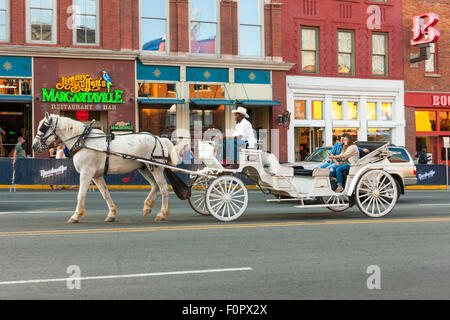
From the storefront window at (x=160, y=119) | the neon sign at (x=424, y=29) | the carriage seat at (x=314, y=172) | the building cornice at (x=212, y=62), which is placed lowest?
the carriage seat at (x=314, y=172)

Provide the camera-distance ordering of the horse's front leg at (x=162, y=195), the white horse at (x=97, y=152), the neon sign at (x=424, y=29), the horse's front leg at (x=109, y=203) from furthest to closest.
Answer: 1. the neon sign at (x=424, y=29)
2. the horse's front leg at (x=162, y=195)
3. the horse's front leg at (x=109, y=203)
4. the white horse at (x=97, y=152)

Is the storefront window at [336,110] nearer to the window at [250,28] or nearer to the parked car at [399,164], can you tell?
the window at [250,28]

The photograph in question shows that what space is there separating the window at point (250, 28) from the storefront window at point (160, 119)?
208 inches

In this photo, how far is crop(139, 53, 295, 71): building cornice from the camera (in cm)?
2495

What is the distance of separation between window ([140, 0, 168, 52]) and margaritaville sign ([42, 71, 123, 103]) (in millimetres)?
2929

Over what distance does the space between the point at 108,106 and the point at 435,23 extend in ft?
62.9

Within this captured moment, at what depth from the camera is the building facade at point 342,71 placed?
2811cm

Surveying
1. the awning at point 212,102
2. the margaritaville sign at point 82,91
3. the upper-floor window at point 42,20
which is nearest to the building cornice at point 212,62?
the awning at point 212,102

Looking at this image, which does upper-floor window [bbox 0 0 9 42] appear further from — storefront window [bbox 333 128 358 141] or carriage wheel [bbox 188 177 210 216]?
storefront window [bbox 333 128 358 141]

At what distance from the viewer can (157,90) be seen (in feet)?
83.1

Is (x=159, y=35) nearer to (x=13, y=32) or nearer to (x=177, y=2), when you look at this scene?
(x=177, y=2)

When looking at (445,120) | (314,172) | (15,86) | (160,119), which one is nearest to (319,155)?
(314,172)

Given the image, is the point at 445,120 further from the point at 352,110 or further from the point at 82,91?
the point at 82,91
